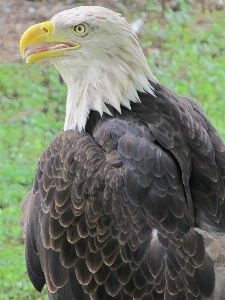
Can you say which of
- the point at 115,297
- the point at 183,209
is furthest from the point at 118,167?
the point at 115,297

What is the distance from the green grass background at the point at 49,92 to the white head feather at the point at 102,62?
2.12m

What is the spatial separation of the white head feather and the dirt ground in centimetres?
454

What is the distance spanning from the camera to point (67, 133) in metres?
5.02

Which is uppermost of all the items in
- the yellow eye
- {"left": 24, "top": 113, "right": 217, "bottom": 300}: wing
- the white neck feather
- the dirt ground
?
the yellow eye

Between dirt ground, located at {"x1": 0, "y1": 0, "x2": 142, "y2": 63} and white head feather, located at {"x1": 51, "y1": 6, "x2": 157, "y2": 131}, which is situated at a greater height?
white head feather, located at {"x1": 51, "y1": 6, "x2": 157, "y2": 131}

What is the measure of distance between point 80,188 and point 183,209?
0.68 metres

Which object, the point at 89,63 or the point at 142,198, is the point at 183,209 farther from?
the point at 89,63

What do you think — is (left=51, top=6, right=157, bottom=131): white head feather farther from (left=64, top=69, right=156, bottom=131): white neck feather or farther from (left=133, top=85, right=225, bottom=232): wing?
(left=133, top=85, right=225, bottom=232): wing

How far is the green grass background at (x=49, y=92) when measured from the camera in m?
6.98

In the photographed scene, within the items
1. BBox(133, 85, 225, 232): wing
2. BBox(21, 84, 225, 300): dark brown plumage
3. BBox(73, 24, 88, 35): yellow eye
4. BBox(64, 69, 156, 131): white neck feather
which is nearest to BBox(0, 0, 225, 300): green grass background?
BBox(21, 84, 225, 300): dark brown plumage

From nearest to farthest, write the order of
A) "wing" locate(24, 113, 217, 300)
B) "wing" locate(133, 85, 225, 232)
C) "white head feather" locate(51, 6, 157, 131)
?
1. "wing" locate(24, 113, 217, 300)
2. "wing" locate(133, 85, 225, 232)
3. "white head feather" locate(51, 6, 157, 131)

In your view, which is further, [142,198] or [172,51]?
[172,51]

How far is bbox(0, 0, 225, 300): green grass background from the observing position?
22.9 ft

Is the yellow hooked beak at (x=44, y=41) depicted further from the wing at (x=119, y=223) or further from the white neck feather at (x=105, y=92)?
the wing at (x=119, y=223)
